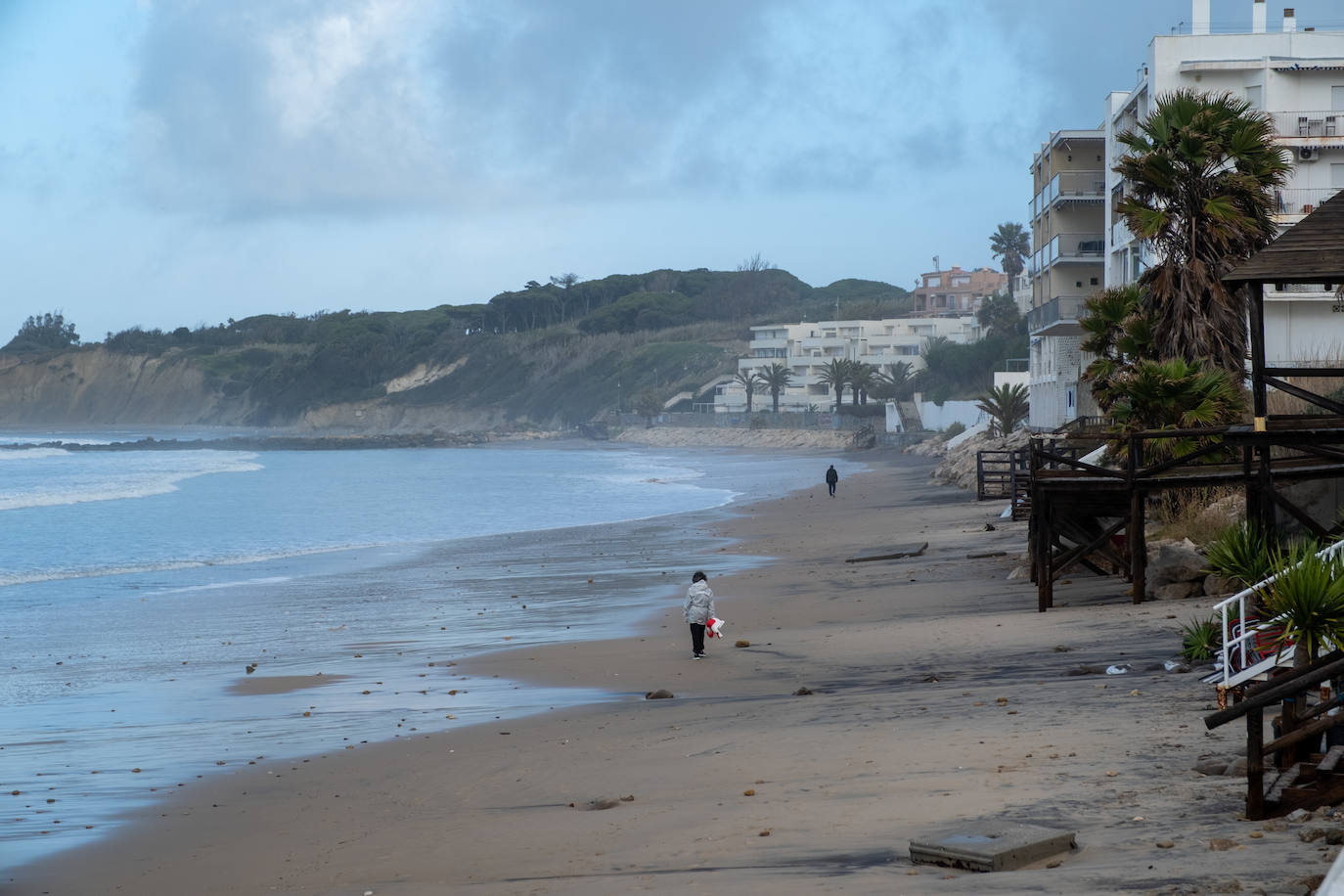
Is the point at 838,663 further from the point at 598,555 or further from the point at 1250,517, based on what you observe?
the point at 598,555

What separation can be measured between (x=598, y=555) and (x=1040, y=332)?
29.6 m

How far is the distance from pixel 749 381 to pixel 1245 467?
128591 mm

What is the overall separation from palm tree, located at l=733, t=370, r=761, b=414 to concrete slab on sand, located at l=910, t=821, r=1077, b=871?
134m

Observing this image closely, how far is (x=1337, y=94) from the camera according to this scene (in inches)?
1652

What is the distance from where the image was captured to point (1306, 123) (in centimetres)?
4175

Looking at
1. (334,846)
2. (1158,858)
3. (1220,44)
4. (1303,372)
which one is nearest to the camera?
(1158,858)

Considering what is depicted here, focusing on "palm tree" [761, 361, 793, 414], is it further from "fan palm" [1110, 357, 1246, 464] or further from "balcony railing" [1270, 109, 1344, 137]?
"fan palm" [1110, 357, 1246, 464]

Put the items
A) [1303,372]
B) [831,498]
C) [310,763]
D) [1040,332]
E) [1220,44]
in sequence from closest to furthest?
[310,763] < [1303,372] < [1220,44] < [831,498] < [1040,332]

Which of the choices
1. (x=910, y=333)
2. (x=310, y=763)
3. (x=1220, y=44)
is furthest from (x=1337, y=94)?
(x=910, y=333)

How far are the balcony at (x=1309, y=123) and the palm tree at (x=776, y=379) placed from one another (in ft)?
315

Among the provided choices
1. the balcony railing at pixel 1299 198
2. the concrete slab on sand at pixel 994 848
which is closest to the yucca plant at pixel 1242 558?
the concrete slab on sand at pixel 994 848

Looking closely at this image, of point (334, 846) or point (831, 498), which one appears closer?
point (334, 846)

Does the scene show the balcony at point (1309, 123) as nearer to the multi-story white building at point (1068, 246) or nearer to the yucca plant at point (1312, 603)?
the multi-story white building at point (1068, 246)

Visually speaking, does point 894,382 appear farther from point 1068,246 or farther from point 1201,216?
point 1201,216
